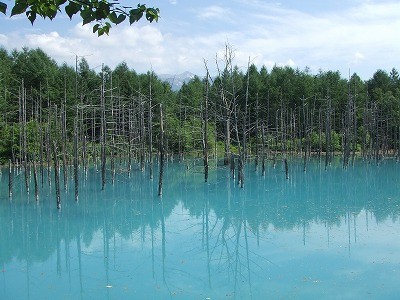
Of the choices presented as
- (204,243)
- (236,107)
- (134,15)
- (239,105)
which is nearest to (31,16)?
(134,15)

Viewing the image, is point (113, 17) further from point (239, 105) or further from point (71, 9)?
point (239, 105)

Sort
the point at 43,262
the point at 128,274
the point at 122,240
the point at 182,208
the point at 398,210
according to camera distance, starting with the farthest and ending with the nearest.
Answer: the point at 182,208 < the point at 398,210 < the point at 122,240 < the point at 43,262 < the point at 128,274

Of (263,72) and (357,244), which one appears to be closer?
(357,244)

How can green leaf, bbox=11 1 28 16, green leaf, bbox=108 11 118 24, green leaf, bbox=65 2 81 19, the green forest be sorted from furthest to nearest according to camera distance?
the green forest < green leaf, bbox=108 11 118 24 < green leaf, bbox=65 2 81 19 < green leaf, bbox=11 1 28 16

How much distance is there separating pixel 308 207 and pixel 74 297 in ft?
34.7

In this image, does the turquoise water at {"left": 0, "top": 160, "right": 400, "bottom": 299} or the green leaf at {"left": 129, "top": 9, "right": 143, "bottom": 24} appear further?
the turquoise water at {"left": 0, "top": 160, "right": 400, "bottom": 299}

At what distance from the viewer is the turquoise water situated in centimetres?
860

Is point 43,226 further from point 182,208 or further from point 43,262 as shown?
point 182,208

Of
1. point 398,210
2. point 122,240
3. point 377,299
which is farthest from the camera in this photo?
point 398,210

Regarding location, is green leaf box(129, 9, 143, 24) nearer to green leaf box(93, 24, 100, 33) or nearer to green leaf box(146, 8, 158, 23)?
green leaf box(146, 8, 158, 23)

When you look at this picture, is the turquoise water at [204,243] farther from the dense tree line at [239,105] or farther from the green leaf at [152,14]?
the dense tree line at [239,105]

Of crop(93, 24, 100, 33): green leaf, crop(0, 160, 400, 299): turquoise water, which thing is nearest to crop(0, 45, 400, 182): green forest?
crop(0, 160, 400, 299): turquoise water

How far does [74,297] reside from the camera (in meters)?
8.21

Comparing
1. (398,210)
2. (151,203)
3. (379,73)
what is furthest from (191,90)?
(398,210)
